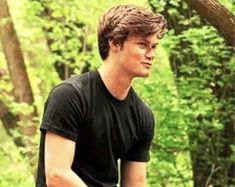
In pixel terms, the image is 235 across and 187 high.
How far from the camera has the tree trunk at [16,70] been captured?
9.39 m

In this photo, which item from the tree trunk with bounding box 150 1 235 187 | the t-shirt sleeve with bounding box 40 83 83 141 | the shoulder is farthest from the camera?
the tree trunk with bounding box 150 1 235 187

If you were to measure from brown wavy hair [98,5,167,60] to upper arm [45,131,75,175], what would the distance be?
48cm

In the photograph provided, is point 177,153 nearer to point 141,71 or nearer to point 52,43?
point 52,43

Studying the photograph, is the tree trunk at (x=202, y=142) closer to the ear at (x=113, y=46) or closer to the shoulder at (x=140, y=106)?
the shoulder at (x=140, y=106)

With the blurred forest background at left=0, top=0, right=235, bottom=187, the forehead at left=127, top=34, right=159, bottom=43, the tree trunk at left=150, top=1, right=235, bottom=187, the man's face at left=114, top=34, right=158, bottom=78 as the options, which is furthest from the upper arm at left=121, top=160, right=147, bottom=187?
the tree trunk at left=150, top=1, right=235, bottom=187

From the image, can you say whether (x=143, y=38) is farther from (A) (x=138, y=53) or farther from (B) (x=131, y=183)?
(B) (x=131, y=183)

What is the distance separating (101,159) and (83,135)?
156 millimetres

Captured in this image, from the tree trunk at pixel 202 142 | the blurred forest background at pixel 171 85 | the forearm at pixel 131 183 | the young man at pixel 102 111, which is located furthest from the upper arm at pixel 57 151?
the tree trunk at pixel 202 142

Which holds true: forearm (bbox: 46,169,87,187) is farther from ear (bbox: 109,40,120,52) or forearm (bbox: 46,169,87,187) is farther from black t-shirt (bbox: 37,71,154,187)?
ear (bbox: 109,40,120,52)

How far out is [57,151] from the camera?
2781 mm

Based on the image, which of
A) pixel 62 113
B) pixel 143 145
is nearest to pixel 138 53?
pixel 62 113

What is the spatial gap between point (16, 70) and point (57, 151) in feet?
23.2

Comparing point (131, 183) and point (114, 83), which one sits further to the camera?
point (131, 183)

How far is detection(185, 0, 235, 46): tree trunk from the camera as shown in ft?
14.2
